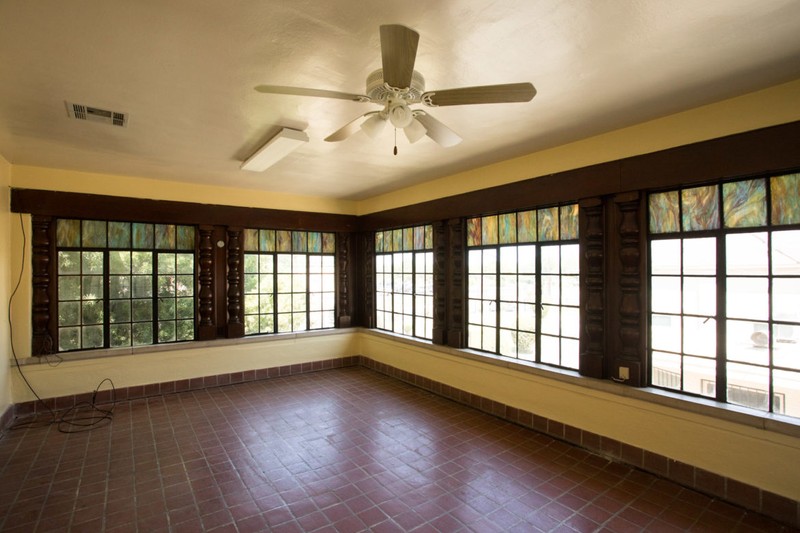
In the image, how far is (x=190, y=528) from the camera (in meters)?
2.65

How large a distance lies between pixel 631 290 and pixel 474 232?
6.65 feet

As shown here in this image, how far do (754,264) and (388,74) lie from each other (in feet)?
10.00

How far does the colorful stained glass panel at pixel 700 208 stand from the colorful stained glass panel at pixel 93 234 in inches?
261

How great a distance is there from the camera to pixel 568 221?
13.3 feet

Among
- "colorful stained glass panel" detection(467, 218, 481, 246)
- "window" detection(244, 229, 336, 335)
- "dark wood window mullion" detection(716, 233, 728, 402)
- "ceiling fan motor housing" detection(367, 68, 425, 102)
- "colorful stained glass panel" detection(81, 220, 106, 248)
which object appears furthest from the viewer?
"window" detection(244, 229, 336, 335)

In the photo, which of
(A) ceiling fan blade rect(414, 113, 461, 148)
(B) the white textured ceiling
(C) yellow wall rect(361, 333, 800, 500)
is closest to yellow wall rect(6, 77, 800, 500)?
(C) yellow wall rect(361, 333, 800, 500)

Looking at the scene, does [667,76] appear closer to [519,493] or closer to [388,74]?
[388,74]

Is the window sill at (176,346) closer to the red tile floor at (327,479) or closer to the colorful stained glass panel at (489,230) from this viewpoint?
the red tile floor at (327,479)

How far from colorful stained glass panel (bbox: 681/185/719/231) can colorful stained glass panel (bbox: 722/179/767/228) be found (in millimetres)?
64

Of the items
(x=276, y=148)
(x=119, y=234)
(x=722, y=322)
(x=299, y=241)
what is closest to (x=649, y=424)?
(x=722, y=322)

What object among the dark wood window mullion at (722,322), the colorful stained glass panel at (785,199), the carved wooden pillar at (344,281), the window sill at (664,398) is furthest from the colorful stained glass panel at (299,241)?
the colorful stained glass panel at (785,199)

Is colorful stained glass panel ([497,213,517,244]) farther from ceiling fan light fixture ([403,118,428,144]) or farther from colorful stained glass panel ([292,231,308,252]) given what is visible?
colorful stained glass panel ([292,231,308,252])

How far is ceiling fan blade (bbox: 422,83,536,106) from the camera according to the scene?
2.01m

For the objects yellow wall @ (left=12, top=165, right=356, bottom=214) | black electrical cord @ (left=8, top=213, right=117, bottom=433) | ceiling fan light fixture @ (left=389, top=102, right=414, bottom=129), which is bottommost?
black electrical cord @ (left=8, top=213, right=117, bottom=433)
